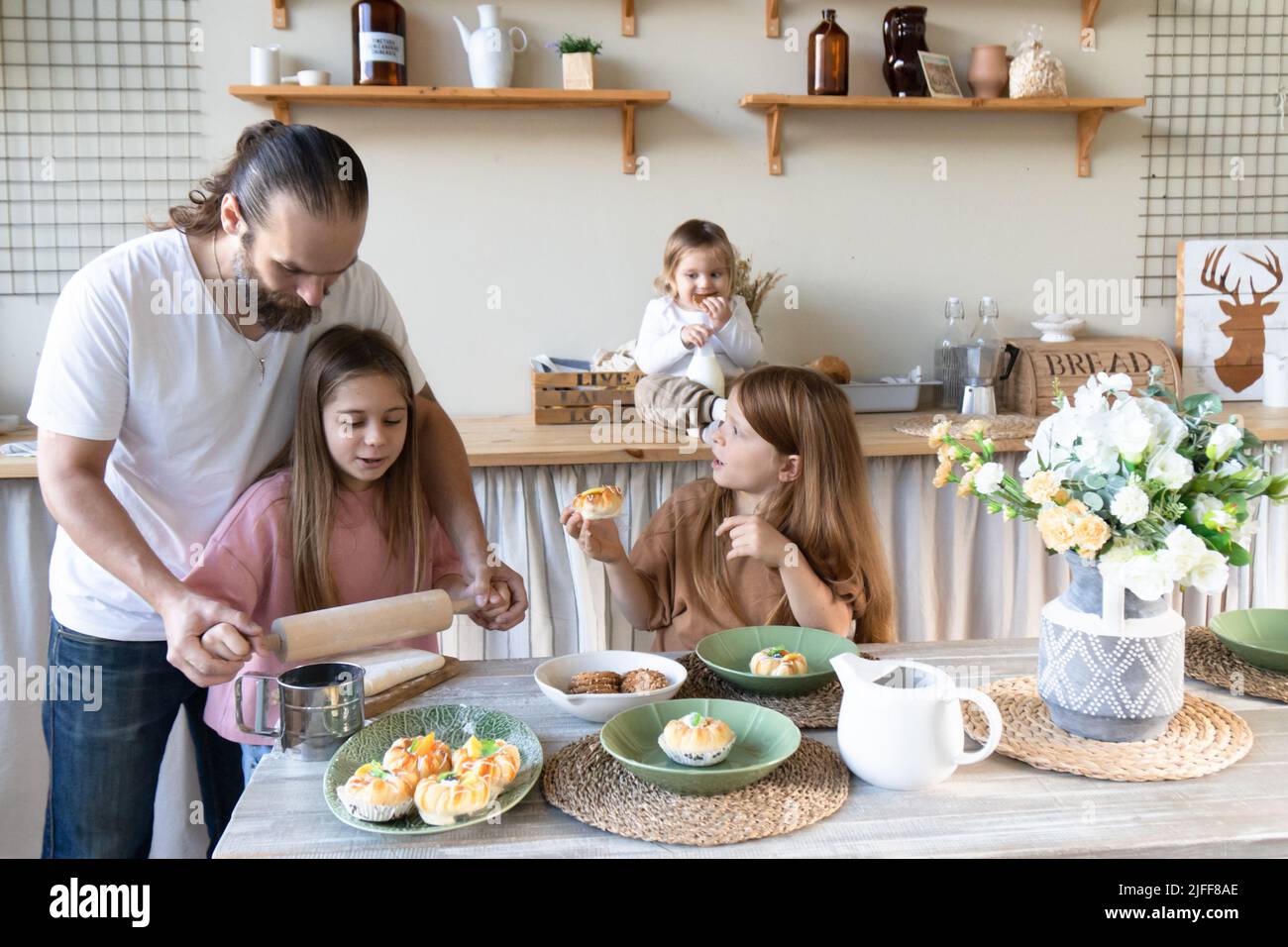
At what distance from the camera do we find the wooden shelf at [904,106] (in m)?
2.85

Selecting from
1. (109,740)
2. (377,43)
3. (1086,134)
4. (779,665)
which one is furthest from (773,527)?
(1086,134)

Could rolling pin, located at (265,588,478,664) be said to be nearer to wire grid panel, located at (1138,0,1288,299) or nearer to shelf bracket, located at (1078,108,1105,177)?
shelf bracket, located at (1078,108,1105,177)

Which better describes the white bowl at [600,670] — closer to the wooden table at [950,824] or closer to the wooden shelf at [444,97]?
the wooden table at [950,824]

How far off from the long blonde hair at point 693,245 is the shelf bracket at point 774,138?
0.30 metres

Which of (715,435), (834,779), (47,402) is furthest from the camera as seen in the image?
(715,435)

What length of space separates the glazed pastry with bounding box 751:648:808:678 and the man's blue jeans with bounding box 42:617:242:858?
2.83 ft

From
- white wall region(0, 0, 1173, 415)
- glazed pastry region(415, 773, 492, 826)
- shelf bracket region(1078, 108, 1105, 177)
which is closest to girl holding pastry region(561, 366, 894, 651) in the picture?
glazed pastry region(415, 773, 492, 826)

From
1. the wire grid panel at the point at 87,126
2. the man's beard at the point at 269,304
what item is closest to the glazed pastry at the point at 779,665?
the man's beard at the point at 269,304

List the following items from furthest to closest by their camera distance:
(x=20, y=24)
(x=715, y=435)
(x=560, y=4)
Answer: (x=560, y=4) → (x=20, y=24) → (x=715, y=435)
